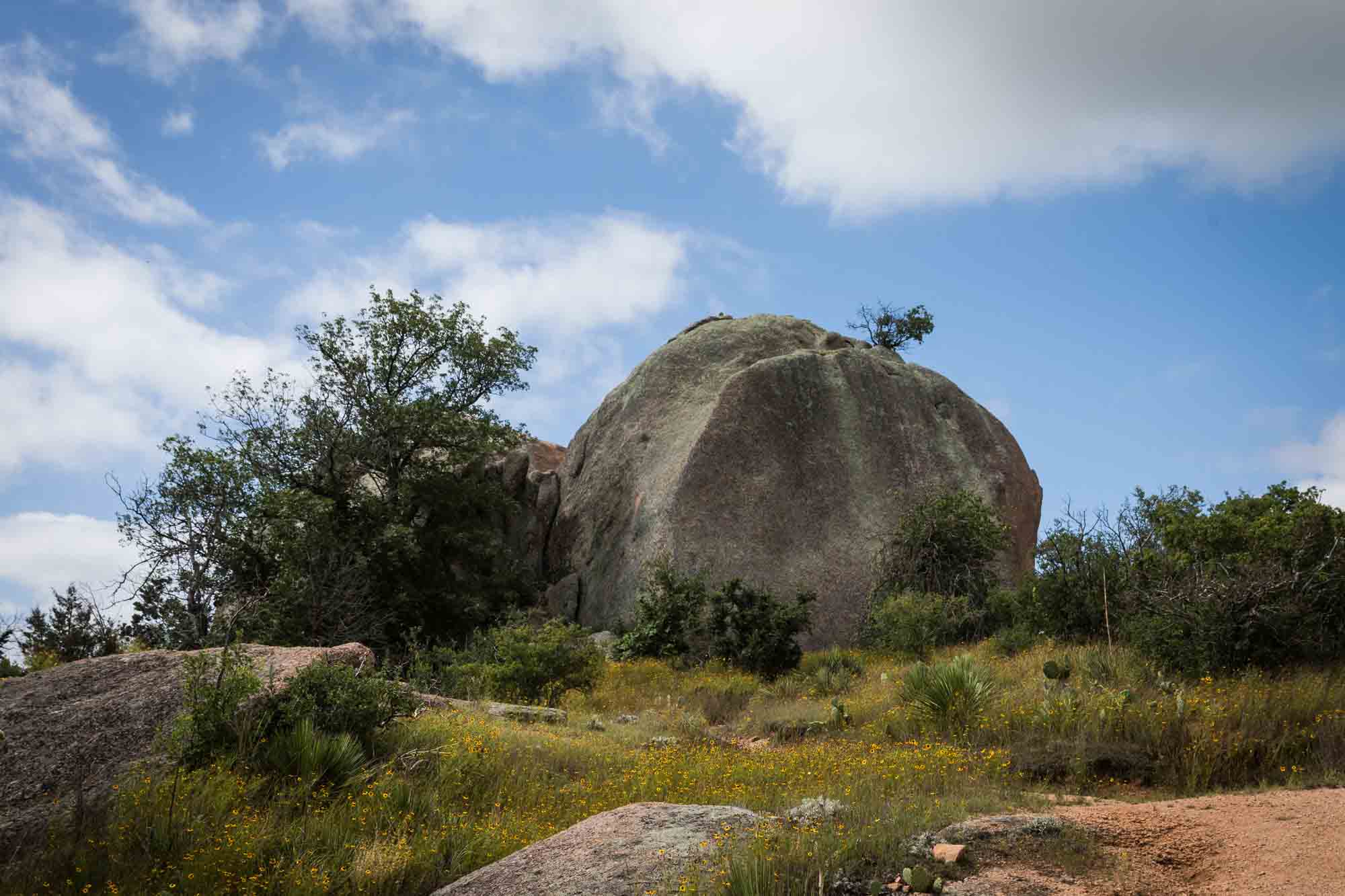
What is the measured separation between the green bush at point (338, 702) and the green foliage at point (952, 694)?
5845 mm

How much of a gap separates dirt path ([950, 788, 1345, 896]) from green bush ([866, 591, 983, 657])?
36.5ft

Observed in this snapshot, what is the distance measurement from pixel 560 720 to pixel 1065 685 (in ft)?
21.6

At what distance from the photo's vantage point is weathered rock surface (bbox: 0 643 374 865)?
324 inches

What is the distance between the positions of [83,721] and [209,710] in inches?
57.1

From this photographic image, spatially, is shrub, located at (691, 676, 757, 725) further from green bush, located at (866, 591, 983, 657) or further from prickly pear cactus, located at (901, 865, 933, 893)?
prickly pear cactus, located at (901, 865, 933, 893)

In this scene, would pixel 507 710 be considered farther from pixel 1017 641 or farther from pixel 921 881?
pixel 1017 641

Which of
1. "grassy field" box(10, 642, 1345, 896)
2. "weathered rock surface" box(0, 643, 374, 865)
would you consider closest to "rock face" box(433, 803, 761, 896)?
"grassy field" box(10, 642, 1345, 896)

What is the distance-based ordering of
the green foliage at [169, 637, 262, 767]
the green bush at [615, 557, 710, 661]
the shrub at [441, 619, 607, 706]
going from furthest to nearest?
the green bush at [615, 557, 710, 661] < the shrub at [441, 619, 607, 706] < the green foliage at [169, 637, 262, 767]

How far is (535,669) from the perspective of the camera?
16.9 meters

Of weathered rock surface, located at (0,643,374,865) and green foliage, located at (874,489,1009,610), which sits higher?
green foliage, located at (874,489,1009,610)

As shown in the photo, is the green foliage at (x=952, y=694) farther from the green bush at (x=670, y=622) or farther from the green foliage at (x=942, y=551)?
the green foliage at (x=942, y=551)

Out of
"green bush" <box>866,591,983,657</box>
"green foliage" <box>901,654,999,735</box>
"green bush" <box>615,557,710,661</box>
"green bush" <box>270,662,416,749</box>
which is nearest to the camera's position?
"green bush" <box>270,662,416,749</box>

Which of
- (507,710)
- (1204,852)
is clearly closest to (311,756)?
(507,710)

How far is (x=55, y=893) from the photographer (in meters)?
7.05
